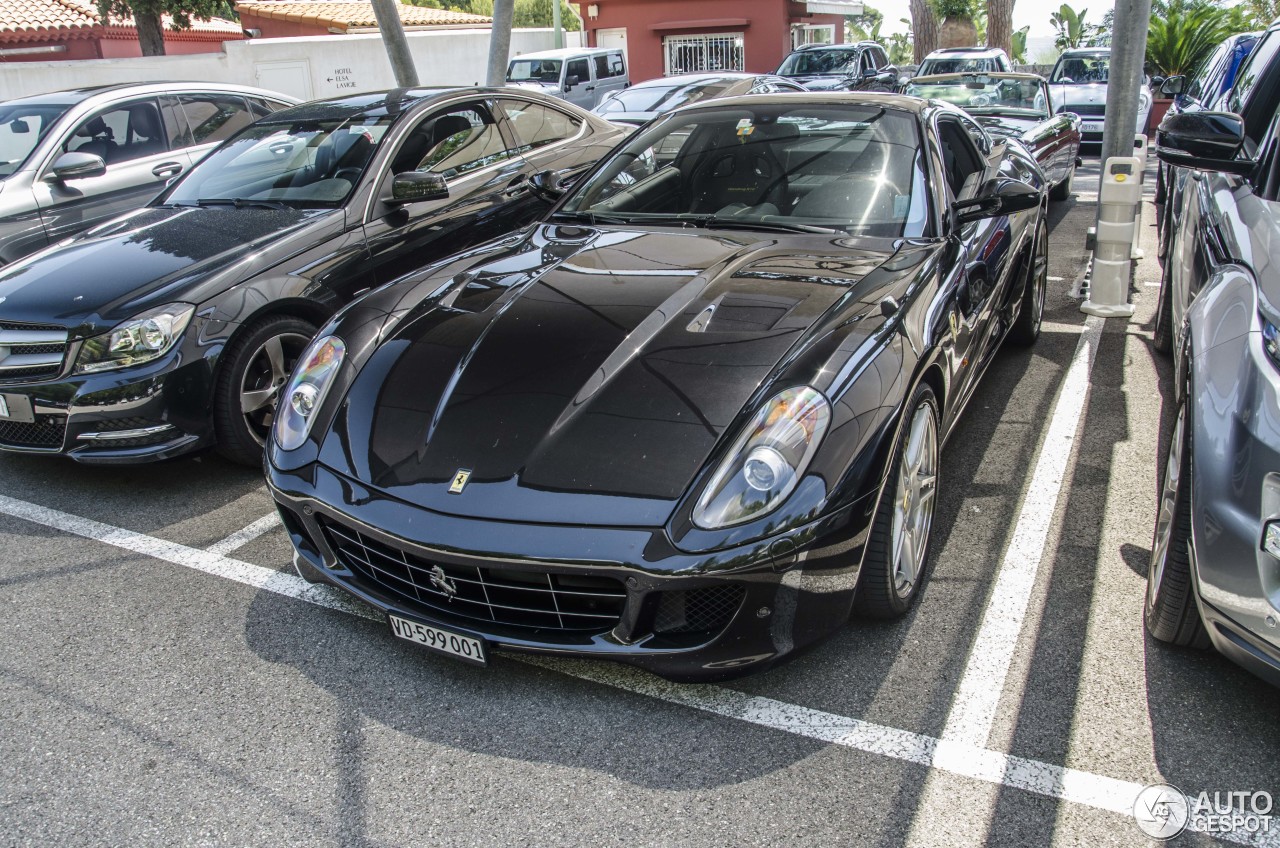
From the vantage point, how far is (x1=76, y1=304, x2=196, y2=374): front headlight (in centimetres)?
392

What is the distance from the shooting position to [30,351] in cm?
404

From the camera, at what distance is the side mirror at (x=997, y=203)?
11.9 ft

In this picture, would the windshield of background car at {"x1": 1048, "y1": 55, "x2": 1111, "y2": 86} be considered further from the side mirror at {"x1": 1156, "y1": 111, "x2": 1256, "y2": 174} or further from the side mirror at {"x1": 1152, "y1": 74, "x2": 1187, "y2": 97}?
the side mirror at {"x1": 1156, "y1": 111, "x2": 1256, "y2": 174}

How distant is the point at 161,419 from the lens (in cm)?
395

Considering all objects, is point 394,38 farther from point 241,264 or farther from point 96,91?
point 241,264

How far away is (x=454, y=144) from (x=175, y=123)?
296 cm

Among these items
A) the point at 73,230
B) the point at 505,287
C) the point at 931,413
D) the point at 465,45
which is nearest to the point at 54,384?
the point at 505,287

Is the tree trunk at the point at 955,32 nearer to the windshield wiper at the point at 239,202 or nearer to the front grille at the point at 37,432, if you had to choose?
the windshield wiper at the point at 239,202

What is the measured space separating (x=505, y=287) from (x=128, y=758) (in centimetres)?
181

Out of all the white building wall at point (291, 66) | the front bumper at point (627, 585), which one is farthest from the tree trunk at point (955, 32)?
the front bumper at point (627, 585)

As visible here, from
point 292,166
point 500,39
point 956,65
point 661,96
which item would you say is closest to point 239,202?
point 292,166

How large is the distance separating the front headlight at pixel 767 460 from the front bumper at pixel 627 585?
0.10 m

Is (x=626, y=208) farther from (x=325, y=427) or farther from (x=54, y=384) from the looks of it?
(x=54, y=384)

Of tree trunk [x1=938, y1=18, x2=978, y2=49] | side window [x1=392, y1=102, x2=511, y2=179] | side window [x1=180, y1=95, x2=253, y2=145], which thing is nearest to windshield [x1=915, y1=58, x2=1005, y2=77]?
side window [x1=180, y1=95, x2=253, y2=145]
